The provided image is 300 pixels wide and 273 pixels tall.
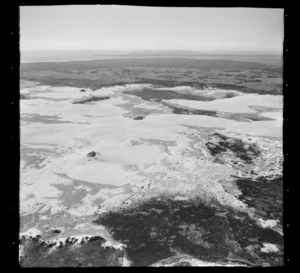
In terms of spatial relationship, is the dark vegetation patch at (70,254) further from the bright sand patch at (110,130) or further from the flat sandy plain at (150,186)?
the bright sand patch at (110,130)

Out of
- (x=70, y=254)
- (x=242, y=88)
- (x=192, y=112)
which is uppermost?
(x=242, y=88)

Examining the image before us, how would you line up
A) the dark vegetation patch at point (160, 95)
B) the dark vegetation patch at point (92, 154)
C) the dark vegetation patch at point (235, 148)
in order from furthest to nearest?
the dark vegetation patch at point (160, 95) < the dark vegetation patch at point (235, 148) < the dark vegetation patch at point (92, 154)

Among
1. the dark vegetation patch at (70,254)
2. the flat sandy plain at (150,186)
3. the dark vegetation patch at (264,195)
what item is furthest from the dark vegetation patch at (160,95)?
the dark vegetation patch at (70,254)

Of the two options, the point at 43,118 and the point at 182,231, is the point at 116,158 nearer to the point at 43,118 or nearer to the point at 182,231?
the point at 182,231

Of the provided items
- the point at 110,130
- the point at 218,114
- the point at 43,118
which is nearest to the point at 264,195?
the point at 110,130

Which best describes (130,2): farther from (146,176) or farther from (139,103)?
(139,103)

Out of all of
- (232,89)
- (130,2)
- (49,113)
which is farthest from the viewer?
(232,89)
